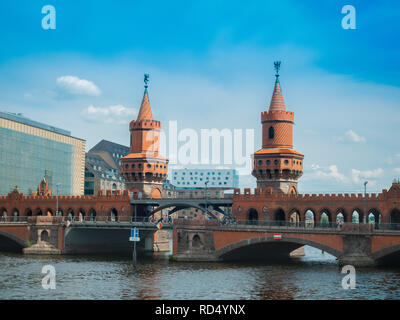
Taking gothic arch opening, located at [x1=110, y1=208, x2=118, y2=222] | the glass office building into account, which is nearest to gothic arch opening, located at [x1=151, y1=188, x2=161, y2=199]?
gothic arch opening, located at [x1=110, y1=208, x2=118, y2=222]

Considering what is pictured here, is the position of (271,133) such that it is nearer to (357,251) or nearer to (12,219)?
(357,251)

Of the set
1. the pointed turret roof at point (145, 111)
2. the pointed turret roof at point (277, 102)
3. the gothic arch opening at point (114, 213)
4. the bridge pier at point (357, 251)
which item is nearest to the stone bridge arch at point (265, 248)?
the bridge pier at point (357, 251)

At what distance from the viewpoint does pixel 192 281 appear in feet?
236

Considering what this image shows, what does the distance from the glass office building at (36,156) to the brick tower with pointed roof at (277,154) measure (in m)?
66.3

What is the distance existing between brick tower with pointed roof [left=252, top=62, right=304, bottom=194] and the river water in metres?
17.9

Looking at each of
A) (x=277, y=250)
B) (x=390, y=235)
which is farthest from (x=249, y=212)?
(x=390, y=235)

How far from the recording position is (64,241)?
4370 inches

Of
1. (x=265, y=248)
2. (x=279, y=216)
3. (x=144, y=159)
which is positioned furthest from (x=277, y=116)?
(x=144, y=159)

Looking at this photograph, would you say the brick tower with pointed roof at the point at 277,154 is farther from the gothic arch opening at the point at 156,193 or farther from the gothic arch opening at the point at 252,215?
the gothic arch opening at the point at 156,193

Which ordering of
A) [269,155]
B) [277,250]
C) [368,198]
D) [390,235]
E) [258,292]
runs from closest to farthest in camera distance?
1. [258,292]
2. [390,235]
3. [368,198]
4. [277,250]
5. [269,155]

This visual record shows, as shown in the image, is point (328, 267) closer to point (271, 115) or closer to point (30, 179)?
point (271, 115)

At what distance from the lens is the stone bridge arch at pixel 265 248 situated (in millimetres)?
83738

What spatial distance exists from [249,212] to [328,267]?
63.0 feet

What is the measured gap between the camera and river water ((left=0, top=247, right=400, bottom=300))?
62.7 metres
